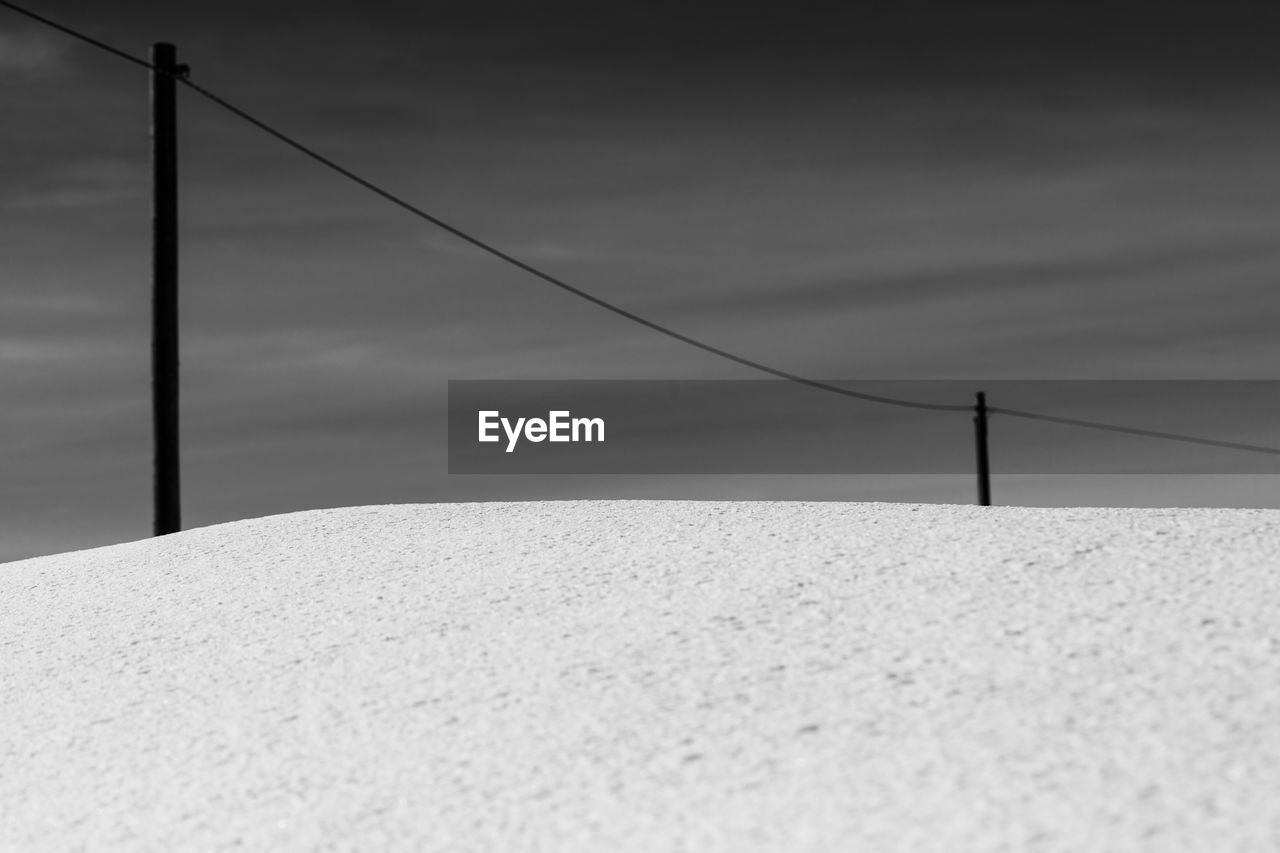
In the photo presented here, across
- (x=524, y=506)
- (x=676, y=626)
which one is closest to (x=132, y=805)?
(x=676, y=626)

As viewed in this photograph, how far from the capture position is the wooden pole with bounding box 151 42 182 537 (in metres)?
12.9

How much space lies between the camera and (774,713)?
5594mm

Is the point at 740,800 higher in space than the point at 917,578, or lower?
lower

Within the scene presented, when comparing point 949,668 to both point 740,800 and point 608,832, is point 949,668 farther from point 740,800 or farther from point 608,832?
point 608,832

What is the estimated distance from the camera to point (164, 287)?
13.1 m

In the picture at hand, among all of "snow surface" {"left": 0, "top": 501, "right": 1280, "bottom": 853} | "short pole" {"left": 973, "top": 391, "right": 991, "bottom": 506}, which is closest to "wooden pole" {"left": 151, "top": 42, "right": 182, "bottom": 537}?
"snow surface" {"left": 0, "top": 501, "right": 1280, "bottom": 853}

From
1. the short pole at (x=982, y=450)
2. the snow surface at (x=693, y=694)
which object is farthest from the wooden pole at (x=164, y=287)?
the short pole at (x=982, y=450)

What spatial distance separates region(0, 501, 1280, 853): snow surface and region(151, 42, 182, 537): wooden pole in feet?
10.2

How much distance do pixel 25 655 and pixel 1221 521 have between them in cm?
783

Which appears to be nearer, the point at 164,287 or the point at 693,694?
the point at 693,694

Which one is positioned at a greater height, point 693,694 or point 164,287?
point 164,287

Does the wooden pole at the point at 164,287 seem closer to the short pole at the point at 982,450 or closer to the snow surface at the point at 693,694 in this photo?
the snow surface at the point at 693,694

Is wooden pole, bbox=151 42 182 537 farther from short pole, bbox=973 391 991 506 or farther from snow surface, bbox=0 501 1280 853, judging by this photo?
short pole, bbox=973 391 991 506

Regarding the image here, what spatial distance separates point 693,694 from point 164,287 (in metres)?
9.01
